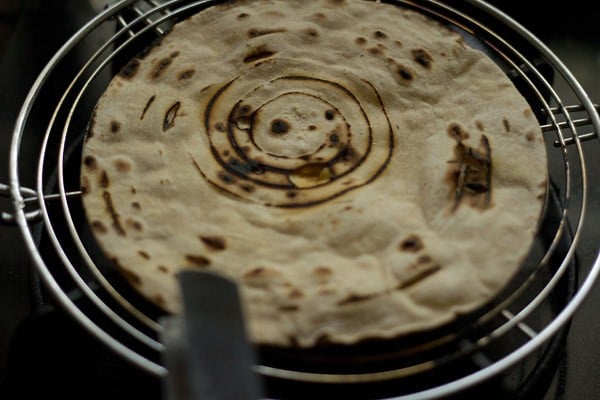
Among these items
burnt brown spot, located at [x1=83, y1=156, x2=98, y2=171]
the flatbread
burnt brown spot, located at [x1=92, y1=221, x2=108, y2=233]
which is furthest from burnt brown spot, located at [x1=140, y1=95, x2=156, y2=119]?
burnt brown spot, located at [x1=92, y1=221, x2=108, y2=233]

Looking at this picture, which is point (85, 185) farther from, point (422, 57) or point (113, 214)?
point (422, 57)

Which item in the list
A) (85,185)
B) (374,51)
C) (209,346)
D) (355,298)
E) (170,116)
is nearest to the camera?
(209,346)

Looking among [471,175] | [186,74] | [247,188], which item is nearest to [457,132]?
[471,175]

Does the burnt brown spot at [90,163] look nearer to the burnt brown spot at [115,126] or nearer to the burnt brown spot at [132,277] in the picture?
the burnt brown spot at [115,126]

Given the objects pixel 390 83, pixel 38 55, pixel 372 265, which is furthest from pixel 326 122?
pixel 38 55

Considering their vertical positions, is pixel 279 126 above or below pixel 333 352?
above

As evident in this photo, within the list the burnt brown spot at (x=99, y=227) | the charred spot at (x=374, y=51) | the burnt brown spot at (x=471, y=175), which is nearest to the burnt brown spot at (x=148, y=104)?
the burnt brown spot at (x=99, y=227)

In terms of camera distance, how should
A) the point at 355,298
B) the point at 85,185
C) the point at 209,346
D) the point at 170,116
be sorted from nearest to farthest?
the point at 209,346, the point at 355,298, the point at 85,185, the point at 170,116
